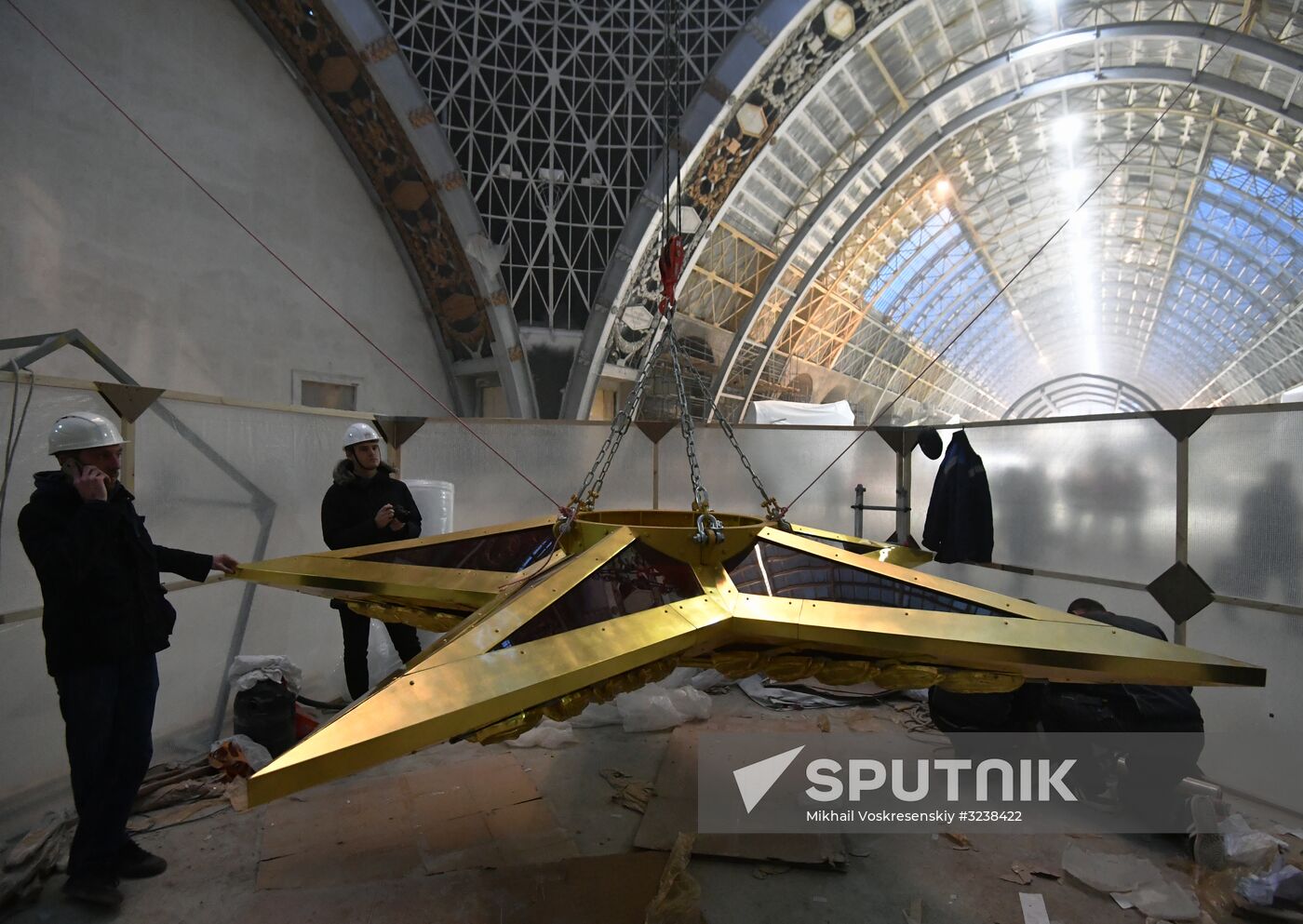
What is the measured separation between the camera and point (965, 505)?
17.5ft

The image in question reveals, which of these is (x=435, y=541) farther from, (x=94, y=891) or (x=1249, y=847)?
(x=1249, y=847)

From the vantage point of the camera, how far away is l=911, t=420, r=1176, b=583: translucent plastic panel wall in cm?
442

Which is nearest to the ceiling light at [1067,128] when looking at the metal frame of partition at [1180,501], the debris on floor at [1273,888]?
the metal frame of partition at [1180,501]

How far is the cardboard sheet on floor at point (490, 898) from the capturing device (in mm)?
2709

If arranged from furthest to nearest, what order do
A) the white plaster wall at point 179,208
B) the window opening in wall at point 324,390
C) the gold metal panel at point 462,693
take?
the window opening in wall at point 324,390
the white plaster wall at point 179,208
the gold metal panel at point 462,693

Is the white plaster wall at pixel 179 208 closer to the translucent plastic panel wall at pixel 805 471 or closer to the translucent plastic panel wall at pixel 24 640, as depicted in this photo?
the translucent plastic panel wall at pixel 24 640

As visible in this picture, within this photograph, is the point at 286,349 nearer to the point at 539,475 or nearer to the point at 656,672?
the point at 539,475

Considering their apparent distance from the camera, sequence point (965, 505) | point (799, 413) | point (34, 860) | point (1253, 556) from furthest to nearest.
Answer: point (799, 413)
point (965, 505)
point (1253, 556)
point (34, 860)

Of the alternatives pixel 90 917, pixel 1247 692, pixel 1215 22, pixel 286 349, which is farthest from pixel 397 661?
pixel 1215 22

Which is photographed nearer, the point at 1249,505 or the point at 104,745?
the point at 104,745

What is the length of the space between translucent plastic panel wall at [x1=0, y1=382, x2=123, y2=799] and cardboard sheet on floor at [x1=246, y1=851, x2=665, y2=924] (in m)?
1.57

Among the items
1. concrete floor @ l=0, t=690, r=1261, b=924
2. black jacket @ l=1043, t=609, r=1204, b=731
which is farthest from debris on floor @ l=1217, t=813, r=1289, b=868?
black jacket @ l=1043, t=609, r=1204, b=731

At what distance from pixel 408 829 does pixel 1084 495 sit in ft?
15.9

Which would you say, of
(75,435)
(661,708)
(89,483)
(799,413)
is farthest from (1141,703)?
(799,413)
